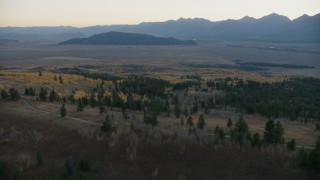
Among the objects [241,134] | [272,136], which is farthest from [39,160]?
[272,136]

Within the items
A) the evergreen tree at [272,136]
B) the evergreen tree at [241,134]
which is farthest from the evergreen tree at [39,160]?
the evergreen tree at [272,136]

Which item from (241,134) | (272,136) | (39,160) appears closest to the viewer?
(39,160)

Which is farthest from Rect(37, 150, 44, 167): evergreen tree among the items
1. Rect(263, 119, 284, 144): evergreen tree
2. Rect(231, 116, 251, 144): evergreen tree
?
Rect(263, 119, 284, 144): evergreen tree

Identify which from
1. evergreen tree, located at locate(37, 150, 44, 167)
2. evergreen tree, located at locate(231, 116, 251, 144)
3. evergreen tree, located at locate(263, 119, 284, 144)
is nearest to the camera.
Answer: evergreen tree, located at locate(37, 150, 44, 167)

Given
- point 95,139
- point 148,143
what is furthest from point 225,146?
point 95,139

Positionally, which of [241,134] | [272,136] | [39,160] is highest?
[241,134]

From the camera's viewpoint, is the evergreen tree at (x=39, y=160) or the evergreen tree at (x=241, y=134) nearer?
the evergreen tree at (x=39, y=160)

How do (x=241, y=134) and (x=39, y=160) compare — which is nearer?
(x=39, y=160)

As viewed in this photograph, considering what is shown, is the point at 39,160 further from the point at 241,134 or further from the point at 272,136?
the point at 272,136

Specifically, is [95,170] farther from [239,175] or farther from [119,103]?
[119,103]

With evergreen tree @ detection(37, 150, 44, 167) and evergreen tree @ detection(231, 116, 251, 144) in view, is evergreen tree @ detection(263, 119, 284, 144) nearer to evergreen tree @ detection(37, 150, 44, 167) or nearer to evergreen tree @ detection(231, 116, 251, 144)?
evergreen tree @ detection(231, 116, 251, 144)

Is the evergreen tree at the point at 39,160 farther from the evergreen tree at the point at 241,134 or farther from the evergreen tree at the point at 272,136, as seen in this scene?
the evergreen tree at the point at 272,136
